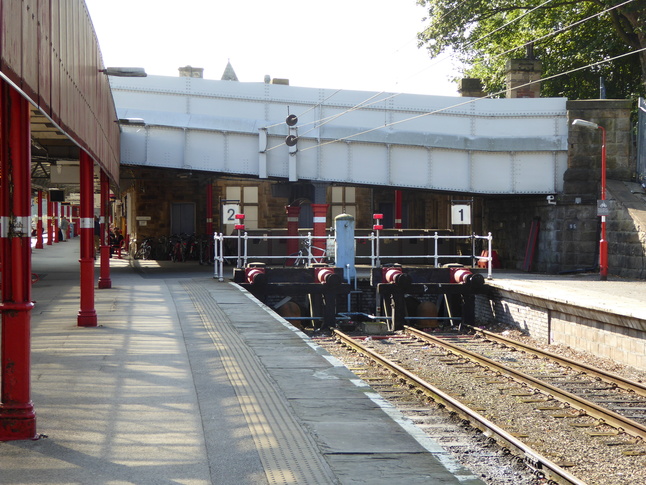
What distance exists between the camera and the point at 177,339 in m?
11.8

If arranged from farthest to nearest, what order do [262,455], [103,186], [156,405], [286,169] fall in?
1. [286,169]
2. [103,186]
3. [156,405]
4. [262,455]

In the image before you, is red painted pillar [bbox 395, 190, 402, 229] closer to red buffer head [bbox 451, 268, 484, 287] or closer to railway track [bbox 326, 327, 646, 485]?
red buffer head [bbox 451, 268, 484, 287]

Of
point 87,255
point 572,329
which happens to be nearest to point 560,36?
point 572,329

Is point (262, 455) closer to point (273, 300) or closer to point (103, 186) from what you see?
point (103, 186)

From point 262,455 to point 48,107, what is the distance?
3116 millimetres

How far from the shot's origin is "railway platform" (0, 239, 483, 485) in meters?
5.66

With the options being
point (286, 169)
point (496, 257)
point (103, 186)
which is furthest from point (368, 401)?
point (496, 257)

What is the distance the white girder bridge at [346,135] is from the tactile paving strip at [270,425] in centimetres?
1616

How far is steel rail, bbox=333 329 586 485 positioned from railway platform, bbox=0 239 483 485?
49.8 inches

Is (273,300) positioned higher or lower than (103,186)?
lower

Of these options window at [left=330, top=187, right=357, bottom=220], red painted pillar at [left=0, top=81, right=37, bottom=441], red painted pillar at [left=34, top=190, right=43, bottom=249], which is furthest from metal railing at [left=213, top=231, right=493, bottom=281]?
red painted pillar at [left=0, top=81, right=37, bottom=441]

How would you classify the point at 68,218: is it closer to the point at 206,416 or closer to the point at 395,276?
the point at 395,276

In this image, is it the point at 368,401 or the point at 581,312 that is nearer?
the point at 368,401

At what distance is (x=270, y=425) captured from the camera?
683cm
